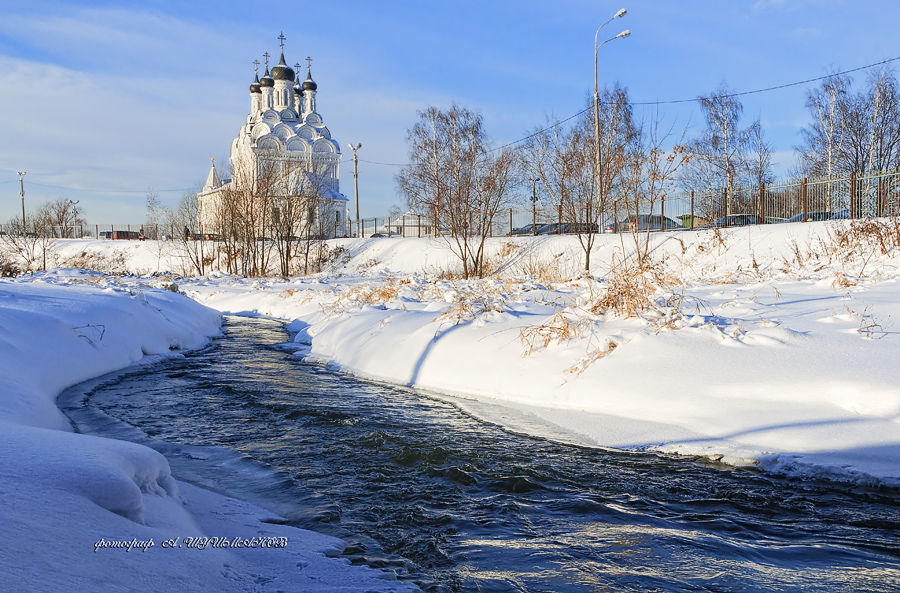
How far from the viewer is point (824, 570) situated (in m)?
2.85

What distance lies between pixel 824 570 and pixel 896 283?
7.30 metres

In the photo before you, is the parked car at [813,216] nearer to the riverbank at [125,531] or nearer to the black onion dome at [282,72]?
the riverbank at [125,531]

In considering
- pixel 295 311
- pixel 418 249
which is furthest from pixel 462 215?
pixel 295 311

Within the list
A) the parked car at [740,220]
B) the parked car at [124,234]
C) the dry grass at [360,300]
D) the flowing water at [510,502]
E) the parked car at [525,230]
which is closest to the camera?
the flowing water at [510,502]

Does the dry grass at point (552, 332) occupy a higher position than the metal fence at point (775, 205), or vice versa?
the metal fence at point (775, 205)

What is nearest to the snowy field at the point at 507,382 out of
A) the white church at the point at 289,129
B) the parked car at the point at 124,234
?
the white church at the point at 289,129

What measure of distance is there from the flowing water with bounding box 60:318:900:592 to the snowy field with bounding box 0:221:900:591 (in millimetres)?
288

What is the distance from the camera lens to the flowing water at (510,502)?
287 cm

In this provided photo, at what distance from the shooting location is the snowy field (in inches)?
96.8

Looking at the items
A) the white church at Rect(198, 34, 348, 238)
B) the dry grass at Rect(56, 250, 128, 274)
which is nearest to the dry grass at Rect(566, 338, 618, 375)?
the dry grass at Rect(56, 250, 128, 274)

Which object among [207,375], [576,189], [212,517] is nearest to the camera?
[212,517]

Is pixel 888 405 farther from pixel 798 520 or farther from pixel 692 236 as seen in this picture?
pixel 692 236

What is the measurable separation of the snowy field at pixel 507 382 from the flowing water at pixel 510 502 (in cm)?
29

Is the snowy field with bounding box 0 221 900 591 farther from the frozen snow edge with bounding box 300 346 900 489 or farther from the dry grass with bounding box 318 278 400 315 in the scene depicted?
the dry grass with bounding box 318 278 400 315
